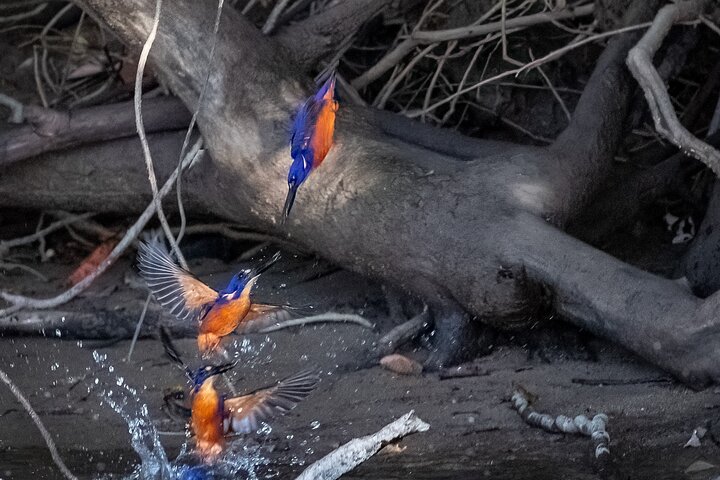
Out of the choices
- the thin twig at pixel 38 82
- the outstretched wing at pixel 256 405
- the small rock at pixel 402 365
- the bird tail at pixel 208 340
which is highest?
the thin twig at pixel 38 82

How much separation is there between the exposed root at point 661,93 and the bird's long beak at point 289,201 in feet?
3.46

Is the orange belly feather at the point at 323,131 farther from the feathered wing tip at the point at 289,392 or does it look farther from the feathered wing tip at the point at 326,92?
the feathered wing tip at the point at 289,392

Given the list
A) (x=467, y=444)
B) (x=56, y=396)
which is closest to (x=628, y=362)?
(x=467, y=444)

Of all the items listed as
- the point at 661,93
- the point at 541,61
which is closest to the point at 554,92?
the point at 541,61

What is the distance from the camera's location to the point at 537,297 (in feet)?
10.0

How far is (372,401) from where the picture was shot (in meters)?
3.13

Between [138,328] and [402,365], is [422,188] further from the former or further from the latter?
[138,328]

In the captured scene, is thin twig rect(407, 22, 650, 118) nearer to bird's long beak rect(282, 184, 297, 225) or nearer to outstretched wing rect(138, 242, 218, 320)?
bird's long beak rect(282, 184, 297, 225)

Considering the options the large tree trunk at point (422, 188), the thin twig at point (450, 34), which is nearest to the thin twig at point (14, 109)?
the large tree trunk at point (422, 188)

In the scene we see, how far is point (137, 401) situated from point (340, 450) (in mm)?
1335

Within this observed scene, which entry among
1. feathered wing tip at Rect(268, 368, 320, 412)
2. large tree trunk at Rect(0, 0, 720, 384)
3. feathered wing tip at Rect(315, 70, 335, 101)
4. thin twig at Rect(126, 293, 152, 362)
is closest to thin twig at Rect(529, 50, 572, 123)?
large tree trunk at Rect(0, 0, 720, 384)

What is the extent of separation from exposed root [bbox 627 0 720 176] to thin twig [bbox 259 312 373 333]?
1.18 m

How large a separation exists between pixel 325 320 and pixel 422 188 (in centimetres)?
68

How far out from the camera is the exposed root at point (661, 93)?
2.94 m
